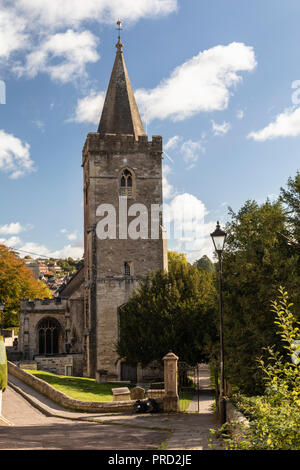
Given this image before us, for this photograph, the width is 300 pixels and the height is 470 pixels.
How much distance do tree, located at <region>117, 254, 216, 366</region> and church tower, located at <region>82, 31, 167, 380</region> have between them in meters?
2.94

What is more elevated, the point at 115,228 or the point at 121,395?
the point at 115,228

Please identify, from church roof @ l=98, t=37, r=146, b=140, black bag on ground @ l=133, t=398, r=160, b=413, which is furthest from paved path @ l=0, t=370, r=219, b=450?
church roof @ l=98, t=37, r=146, b=140

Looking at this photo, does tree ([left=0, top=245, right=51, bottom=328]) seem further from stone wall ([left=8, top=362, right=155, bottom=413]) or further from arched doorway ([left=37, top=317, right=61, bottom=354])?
stone wall ([left=8, top=362, right=155, bottom=413])

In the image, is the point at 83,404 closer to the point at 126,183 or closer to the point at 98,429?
the point at 98,429

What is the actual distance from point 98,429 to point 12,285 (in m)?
36.0

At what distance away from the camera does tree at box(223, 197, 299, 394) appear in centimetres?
1580

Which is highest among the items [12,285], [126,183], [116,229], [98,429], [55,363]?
[126,183]

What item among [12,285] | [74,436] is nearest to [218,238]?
[74,436]

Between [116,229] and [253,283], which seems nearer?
[253,283]

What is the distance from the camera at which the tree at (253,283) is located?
15.8 m

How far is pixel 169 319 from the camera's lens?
28312 millimetres

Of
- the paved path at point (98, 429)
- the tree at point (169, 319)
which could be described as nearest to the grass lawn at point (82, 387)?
the tree at point (169, 319)
